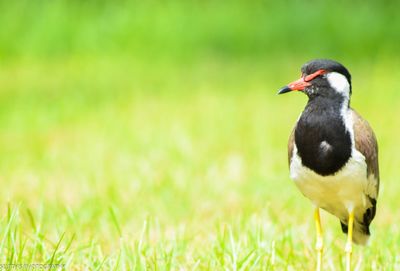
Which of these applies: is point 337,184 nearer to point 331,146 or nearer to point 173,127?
point 331,146

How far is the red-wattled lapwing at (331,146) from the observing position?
4445 mm

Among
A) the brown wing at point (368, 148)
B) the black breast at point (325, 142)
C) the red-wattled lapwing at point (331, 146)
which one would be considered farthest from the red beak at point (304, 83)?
the brown wing at point (368, 148)

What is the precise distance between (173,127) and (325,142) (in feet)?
14.2

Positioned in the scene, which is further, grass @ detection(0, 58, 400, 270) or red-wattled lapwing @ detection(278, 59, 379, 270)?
grass @ detection(0, 58, 400, 270)

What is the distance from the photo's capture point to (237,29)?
1287 cm

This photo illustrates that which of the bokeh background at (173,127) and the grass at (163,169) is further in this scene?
the bokeh background at (173,127)

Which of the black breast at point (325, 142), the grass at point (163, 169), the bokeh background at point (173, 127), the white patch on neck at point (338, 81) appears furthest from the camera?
the bokeh background at point (173, 127)

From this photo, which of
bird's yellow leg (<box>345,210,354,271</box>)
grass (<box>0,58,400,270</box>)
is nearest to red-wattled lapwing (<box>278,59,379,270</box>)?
bird's yellow leg (<box>345,210,354,271</box>)

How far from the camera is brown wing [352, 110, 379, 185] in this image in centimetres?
449

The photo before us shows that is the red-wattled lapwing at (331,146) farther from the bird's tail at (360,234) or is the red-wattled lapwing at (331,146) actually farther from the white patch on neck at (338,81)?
the bird's tail at (360,234)

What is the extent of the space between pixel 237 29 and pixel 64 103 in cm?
359

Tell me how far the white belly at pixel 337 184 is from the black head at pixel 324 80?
302 millimetres

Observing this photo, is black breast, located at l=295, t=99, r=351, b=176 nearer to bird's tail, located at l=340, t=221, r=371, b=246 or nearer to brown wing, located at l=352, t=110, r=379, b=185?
brown wing, located at l=352, t=110, r=379, b=185

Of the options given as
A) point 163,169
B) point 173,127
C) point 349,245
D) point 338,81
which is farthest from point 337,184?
point 173,127
